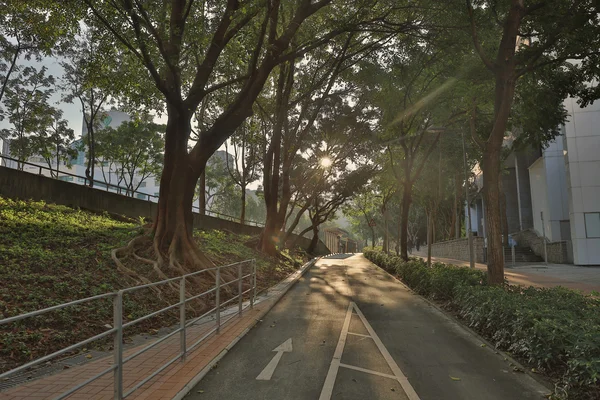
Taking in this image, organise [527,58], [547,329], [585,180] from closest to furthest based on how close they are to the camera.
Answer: [547,329]
[527,58]
[585,180]

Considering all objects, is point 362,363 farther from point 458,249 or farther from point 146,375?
point 458,249

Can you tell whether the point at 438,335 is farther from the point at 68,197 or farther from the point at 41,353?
the point at 68,197

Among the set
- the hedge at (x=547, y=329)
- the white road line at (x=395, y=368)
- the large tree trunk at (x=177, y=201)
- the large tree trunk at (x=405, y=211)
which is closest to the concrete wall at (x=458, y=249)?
the large tree trunk at (x=405, y=211)

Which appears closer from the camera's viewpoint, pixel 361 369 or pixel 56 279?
pixel 361 369

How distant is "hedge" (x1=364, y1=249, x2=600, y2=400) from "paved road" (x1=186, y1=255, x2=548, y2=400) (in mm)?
322

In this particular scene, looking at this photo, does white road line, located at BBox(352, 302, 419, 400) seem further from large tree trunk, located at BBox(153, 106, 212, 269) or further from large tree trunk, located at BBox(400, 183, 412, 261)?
large tree trunk, located at BBox(400, 183, 412, 261)

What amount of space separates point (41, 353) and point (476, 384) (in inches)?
221

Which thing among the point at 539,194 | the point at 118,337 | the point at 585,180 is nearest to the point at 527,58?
the point at 118,337

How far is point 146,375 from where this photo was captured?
500 centimetres

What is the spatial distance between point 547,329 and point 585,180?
75.6 ft

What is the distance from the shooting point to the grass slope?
596 cm

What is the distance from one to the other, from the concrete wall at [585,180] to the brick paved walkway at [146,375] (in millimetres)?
24124

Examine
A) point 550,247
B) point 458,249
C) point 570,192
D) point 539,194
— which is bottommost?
point 458,249

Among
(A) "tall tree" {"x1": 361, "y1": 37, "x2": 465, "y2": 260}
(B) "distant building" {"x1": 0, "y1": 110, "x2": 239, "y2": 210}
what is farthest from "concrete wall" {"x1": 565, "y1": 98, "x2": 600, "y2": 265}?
(B) "distant building" {"x1": 0, "y1": 110, "x2": 239, "y2": 210}
